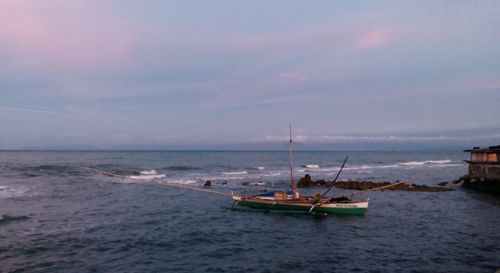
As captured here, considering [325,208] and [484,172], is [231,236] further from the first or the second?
[484,172]

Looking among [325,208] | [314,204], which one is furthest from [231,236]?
[325,208]

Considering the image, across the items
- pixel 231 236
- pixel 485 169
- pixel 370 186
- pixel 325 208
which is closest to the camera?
pixel 231 236

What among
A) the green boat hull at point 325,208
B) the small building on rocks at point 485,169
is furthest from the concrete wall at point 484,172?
the green boat hull at point 325,208

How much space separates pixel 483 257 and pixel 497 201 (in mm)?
18426

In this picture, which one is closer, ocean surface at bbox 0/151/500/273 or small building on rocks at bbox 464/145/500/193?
ocean surface at bbox 0/151/500/273

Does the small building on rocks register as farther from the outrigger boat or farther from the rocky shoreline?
the outrigger boat

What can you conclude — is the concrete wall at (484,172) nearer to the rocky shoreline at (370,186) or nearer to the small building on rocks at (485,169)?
the small building on rocks at (485,169)

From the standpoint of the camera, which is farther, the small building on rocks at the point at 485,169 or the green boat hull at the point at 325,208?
the small building on rocks at the point at 485,169

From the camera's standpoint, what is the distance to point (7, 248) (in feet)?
62.4

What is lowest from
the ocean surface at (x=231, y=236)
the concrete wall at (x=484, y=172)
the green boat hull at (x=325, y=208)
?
the ocean surface at (x=231, y=236)

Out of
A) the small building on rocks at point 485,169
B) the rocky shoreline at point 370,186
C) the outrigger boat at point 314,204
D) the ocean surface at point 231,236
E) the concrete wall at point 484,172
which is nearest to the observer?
the ocean surface at point 231,236

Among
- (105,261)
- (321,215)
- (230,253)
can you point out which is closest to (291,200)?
(321,215)

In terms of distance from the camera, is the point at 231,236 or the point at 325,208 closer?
the point at 231,236

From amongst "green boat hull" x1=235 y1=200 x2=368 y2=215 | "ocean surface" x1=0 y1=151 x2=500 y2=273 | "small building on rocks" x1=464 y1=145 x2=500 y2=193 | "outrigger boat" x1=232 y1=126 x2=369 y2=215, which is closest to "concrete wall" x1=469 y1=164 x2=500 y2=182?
"small building on rocks" x1=464 y1=145 x2=500 y2=193
